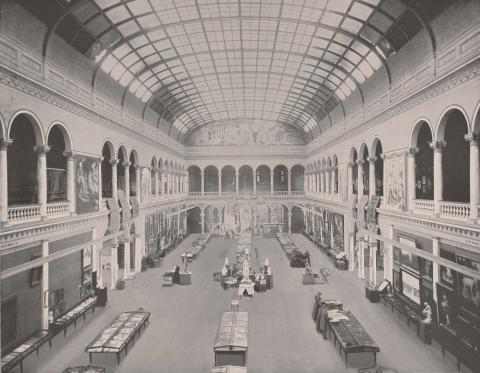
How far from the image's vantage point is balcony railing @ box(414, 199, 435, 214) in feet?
50.4

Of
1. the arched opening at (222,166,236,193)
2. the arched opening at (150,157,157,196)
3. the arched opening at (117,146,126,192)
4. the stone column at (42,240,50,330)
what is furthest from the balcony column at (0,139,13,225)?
the arched opening at (222,166,236,193)

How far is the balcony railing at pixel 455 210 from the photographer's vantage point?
12.9 metres

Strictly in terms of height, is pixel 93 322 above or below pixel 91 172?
below

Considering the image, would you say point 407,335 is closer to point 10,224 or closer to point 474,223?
point 474,223

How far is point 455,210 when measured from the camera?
13555mm

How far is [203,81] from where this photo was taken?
95.0ft

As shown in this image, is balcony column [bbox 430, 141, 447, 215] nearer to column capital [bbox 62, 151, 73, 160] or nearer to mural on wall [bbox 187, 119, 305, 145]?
column capital [bbox 62, 151, 73, 160]

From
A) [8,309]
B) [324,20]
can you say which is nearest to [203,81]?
[324,20]

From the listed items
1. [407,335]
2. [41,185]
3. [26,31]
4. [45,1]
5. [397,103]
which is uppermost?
[45,1]

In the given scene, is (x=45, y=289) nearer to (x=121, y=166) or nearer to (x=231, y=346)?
(x=231, y=346)

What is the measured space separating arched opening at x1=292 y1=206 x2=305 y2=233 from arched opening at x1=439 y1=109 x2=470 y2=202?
27942mm

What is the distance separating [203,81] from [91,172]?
12952 millimetres

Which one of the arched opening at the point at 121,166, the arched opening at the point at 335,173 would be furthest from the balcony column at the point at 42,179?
the arched opening at the point at 335,173

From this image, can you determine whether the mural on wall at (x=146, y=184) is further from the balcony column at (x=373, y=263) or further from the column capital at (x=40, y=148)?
the balcony column at (x=373, y=263)
